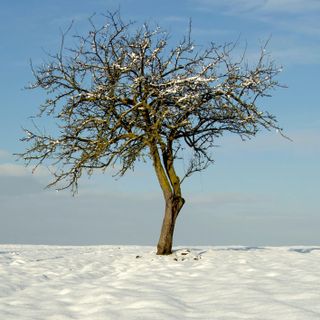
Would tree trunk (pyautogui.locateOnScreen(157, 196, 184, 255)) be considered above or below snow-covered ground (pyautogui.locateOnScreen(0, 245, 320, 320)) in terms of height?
above

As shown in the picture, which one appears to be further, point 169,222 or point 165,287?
point 169,222

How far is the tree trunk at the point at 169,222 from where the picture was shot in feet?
60.5

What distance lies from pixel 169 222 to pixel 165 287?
7090 mm

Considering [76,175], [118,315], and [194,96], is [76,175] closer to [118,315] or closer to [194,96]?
[194,96]

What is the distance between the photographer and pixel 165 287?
11.5 m

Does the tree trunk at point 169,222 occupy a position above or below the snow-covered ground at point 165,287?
above

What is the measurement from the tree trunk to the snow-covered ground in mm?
774

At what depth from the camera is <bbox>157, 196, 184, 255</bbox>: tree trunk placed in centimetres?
1844

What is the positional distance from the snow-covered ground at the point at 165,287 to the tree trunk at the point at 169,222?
2.54ft

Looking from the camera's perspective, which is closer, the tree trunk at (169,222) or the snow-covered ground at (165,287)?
the snow-covered ground at (165,287)

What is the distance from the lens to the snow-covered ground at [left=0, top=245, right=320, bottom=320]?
865 centimetres

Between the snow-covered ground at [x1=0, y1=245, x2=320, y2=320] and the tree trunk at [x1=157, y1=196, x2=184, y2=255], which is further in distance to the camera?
the tree trunk at [x1=157, y1=196, x2=184, y2=255]

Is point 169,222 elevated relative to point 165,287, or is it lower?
elevated

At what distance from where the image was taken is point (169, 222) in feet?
60.7
